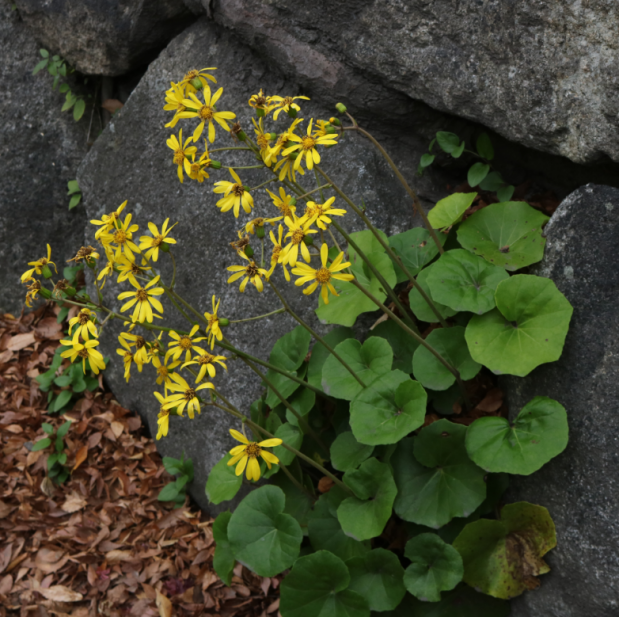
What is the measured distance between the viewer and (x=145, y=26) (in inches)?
122

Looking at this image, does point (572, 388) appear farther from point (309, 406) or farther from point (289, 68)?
point (289, 68)

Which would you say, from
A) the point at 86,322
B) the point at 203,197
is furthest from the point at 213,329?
the point at 203,197

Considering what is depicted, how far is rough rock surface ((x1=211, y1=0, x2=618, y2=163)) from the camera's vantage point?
1817mm

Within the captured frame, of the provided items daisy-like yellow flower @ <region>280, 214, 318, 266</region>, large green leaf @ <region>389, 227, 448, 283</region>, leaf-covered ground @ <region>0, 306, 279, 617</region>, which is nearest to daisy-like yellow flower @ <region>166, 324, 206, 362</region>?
daisy-like yellow flower @ <region>280, 214, 318, 266</region>

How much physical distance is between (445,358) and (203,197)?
56.8 inches

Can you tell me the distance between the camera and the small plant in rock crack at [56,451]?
2.84 meters

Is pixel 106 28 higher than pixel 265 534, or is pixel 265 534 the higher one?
pixel 106 28

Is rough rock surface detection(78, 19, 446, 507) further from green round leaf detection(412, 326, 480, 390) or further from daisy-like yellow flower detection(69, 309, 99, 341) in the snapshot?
daisy-like yellow flower detection(69, 309, 99, 341)

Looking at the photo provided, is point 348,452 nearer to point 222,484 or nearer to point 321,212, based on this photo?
point 222,484

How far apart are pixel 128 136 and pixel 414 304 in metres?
1.90

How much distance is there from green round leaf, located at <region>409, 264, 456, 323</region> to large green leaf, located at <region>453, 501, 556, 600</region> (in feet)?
2.10

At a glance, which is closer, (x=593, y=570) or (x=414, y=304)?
(x=593, y=570)

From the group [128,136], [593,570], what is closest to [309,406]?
[593,570]

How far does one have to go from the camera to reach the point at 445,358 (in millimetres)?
1943
